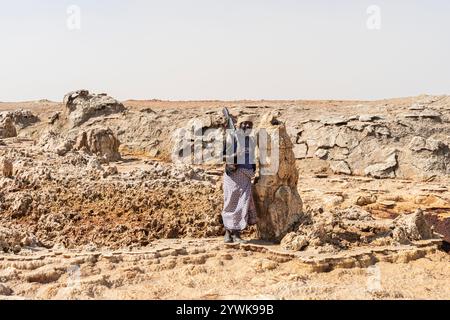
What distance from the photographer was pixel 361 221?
24.7 ft

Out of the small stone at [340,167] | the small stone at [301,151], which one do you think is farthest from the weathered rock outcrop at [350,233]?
the small stone at [301,151]

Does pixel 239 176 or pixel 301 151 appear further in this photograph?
pixel 301 151

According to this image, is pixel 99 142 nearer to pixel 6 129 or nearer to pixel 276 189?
pixel 6 129

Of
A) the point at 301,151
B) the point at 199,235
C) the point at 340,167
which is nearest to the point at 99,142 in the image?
the point at 301,151

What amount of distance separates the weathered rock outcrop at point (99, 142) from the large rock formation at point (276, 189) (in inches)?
270

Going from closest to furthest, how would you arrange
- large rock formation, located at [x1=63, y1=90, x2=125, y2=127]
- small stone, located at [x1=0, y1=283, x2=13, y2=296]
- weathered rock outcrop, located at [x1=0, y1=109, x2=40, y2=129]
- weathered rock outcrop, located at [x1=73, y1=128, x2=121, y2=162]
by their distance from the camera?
1. small stone, located at [x1=0, y1=283, x2=13, y2=296]
2. weathered rock outcrop, located at [x1=73, y1=128, x2=121, y2=162]
3. large rock formation, located at [x1=63, y1=90, x2=125, y2=127]
4. weathered rock outcrop, located at [x1=0, y1=109, x2=40, y2=129]

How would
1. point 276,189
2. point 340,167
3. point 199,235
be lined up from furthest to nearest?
1. point 340,167
2. point 199,235
3. point 276,189

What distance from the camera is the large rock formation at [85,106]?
17.9 metres

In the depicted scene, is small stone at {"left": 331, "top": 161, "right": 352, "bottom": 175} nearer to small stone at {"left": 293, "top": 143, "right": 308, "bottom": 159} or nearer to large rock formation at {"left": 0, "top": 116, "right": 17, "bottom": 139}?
small stone at {"left": 293, "top": 143, "right": 308, "bottom": 159}

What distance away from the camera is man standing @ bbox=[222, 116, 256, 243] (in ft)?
20.6

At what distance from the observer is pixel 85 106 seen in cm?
1809

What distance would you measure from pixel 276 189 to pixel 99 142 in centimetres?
735

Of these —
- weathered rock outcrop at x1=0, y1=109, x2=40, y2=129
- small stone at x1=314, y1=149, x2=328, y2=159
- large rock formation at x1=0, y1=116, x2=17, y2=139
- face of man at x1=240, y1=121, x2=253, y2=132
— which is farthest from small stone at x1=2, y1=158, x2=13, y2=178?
weathered rock outcrop at x1=0, y1=109, x2=40, y2=129

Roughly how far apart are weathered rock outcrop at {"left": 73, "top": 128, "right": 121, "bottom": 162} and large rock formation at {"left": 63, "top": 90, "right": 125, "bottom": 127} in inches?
196
